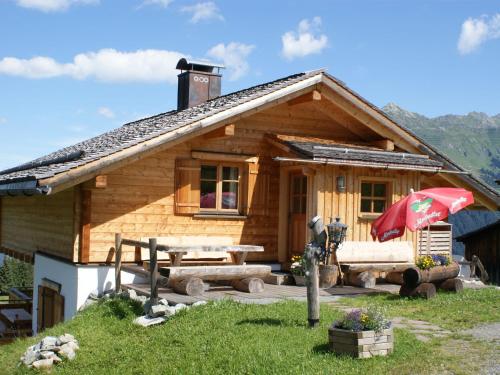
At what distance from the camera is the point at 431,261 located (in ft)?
42.7

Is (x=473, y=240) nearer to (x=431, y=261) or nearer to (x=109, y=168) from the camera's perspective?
(x=431, y=261)

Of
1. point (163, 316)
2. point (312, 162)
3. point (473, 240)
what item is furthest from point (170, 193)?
point (473, 240)

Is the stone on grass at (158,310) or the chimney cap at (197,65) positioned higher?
the chimney cap at (197,65)

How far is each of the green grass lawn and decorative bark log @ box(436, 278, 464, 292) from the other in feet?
4.32

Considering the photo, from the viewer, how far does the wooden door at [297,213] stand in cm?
1507

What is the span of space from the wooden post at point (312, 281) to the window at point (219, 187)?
5511 mm

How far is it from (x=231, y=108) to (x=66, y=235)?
434 centimetres

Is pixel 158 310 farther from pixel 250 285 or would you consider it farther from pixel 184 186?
pixel 184 186

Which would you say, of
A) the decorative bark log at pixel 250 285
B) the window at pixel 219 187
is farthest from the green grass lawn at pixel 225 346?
the window at pixel 219 187

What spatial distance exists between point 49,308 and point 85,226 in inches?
115

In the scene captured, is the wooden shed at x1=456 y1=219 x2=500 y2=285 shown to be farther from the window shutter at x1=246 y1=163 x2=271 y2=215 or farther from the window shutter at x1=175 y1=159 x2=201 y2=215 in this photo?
the window shutter at x1=175 y1=159 x2=201 y2=215

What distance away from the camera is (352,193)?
1480 cm

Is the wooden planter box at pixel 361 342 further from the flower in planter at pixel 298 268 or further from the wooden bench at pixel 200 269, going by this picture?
the flower in planter at pixel 298 268

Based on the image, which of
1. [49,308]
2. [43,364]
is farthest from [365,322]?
[49,308]
